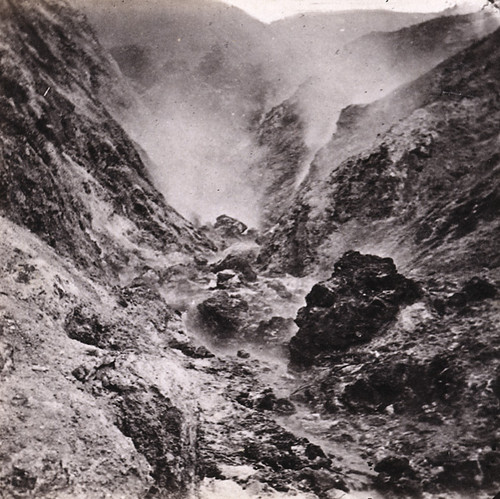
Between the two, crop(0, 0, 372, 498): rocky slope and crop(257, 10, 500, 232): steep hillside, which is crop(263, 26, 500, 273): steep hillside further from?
crop(0, 0, 372, 498): rocky slope

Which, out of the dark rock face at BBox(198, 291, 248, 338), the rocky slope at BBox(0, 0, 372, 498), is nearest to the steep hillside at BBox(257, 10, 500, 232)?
the dark rock face at BBox(198, 291, 248, 338)

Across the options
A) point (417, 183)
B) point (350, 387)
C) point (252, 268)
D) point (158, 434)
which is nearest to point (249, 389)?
point (350, 387)

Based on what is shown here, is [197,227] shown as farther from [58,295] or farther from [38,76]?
[58,295]

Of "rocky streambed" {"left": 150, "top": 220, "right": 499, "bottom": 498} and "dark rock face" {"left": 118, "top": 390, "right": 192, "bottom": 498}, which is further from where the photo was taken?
"rocky streambed" {"left": 150, "top": 220, "right": 499, "bottom": 498}

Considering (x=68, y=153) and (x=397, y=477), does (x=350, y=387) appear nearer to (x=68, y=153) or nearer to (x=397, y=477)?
(x=397, y=477)

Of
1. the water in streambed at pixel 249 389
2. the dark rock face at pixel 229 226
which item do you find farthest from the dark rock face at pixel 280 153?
the water in streambed at pixel 249 389

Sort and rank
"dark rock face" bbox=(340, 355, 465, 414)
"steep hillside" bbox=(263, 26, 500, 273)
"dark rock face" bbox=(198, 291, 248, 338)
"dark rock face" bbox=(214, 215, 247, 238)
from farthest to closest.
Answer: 1. "dark rock face" bbox=(214, 215, 247, 238)
2. "dark rock face" bbox=(198, 291, 248, 338)
3. "steep hillside" bbox=(263, 26, 500, 273)
4. "dark rock face" bbox=(340, 355, 465, 414)

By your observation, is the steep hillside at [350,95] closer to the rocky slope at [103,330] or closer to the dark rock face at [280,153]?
the dark rock face at [280,153]
